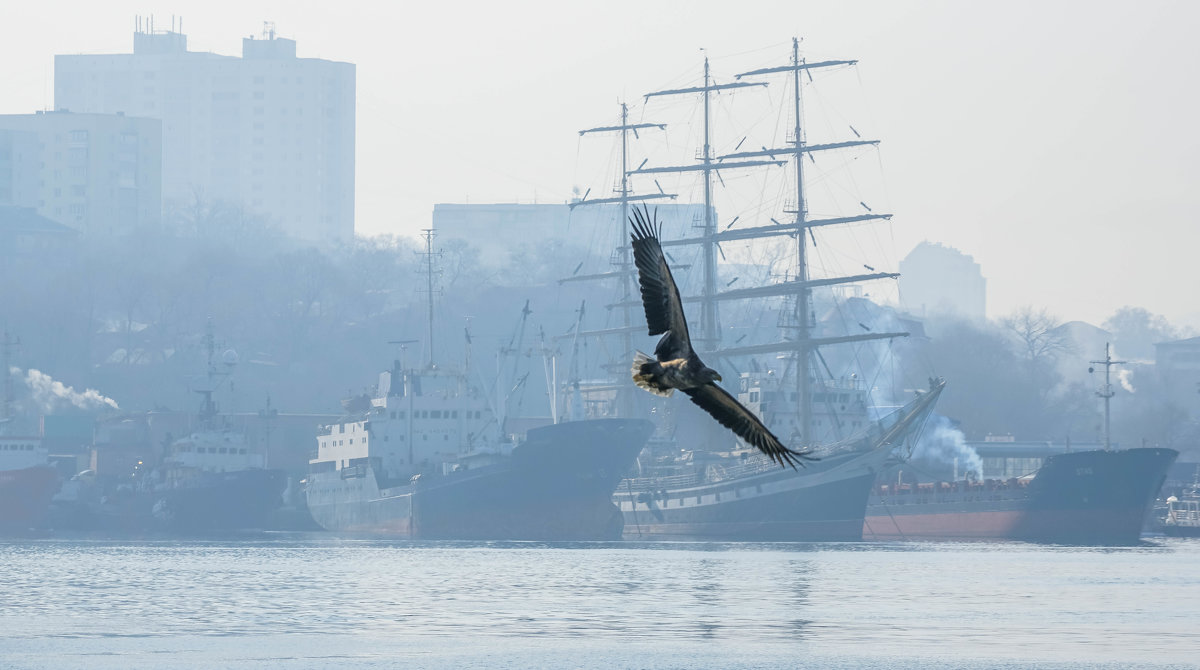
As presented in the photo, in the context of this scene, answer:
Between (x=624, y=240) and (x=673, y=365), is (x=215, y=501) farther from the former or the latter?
(x=673, y=365)

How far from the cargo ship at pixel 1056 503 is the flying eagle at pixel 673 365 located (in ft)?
284

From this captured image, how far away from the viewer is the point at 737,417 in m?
25.7

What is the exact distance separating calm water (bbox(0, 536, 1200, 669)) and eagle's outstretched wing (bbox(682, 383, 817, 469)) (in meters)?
29.7

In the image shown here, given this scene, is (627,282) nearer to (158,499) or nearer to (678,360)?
(158,499)

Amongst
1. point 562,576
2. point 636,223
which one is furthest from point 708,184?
point 636,223

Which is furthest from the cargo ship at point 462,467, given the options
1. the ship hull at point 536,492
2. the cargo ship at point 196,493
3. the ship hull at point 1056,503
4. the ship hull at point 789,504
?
the ship hull at point 1056,503

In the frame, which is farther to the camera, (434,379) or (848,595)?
(434,379)

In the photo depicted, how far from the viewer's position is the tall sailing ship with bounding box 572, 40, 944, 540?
389 feet

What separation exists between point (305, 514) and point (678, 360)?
118 metres

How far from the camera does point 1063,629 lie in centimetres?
6444

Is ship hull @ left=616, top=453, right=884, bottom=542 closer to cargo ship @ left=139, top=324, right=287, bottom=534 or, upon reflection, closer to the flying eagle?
cargo ship @ left=139, top=324, right=287, bottom=534

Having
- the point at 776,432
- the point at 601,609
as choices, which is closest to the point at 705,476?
the point at 776,432

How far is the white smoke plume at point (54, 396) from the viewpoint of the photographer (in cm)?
17225

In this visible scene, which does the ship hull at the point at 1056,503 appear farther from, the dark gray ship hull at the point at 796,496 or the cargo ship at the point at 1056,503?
the dark gray ship hull at the point at 796,496
